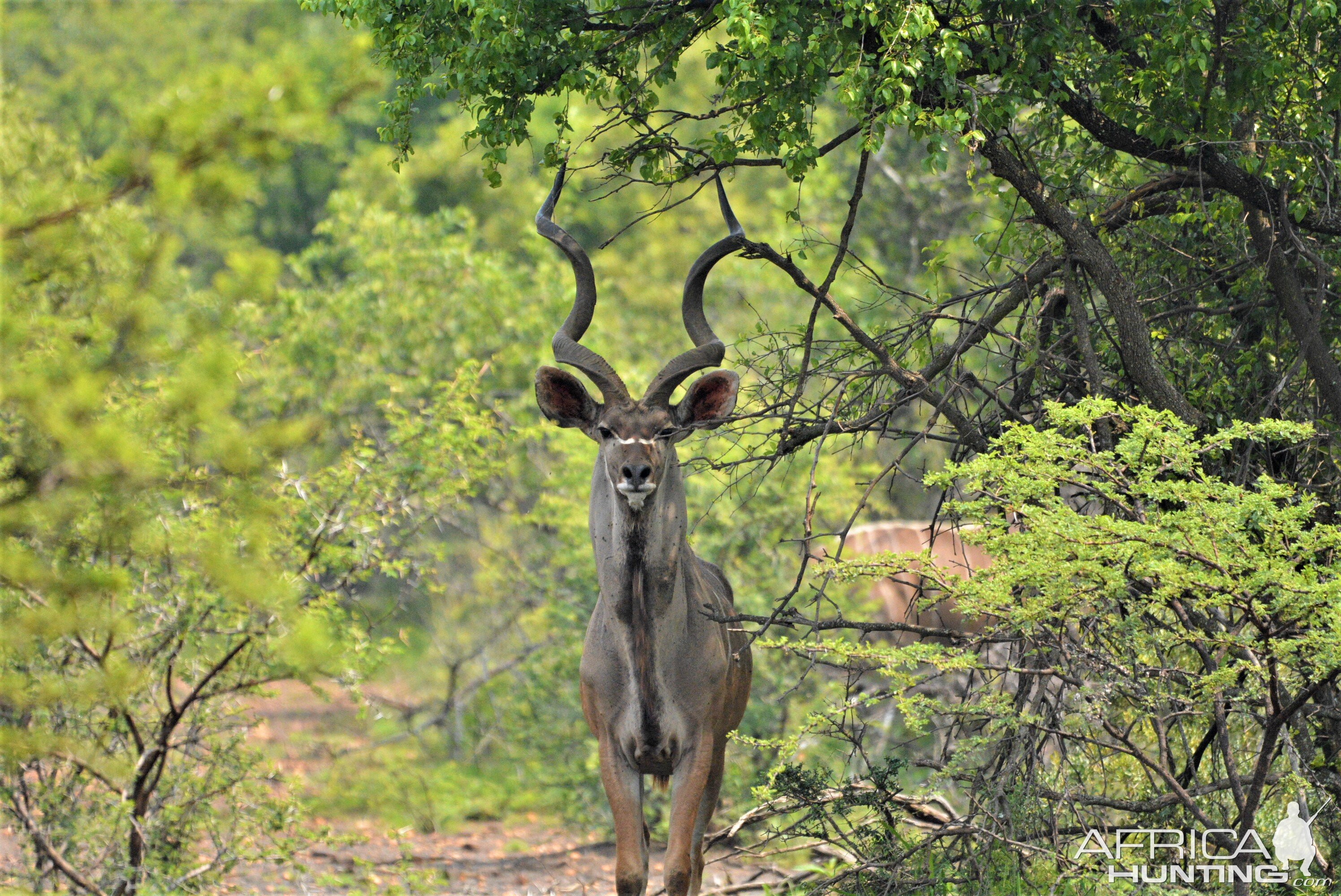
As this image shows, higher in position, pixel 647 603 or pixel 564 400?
pixel 564 400

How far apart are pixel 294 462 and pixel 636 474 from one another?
5666mm

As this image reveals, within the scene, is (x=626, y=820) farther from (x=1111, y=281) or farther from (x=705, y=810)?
(x=1111, y=281)

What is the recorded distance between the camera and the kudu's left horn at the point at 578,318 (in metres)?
5.74

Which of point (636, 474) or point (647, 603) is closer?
point (636, 474)

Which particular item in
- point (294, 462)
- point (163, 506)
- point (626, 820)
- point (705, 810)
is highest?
point (294, 462)

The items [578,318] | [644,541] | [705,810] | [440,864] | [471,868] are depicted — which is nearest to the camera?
[644,541]

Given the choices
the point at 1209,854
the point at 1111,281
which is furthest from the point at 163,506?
the point at 1209,854

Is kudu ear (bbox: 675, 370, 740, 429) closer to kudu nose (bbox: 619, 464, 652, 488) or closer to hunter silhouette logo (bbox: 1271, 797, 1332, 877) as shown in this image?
kudu nose (bbox: 619, 464, 652, 488)

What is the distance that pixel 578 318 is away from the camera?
5.98 m

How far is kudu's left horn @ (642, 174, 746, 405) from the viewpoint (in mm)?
5809

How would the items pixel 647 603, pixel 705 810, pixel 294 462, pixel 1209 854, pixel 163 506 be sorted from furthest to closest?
pixel 294 462
pixel 705 810
pixel 163 506
pixel 1209 854
pixel 647 603

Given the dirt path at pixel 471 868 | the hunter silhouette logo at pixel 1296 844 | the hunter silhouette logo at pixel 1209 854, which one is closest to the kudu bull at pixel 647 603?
the hunter silhouette logo at pixel 1209 854

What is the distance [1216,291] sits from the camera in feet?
22.6

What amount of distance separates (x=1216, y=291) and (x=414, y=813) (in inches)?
327
